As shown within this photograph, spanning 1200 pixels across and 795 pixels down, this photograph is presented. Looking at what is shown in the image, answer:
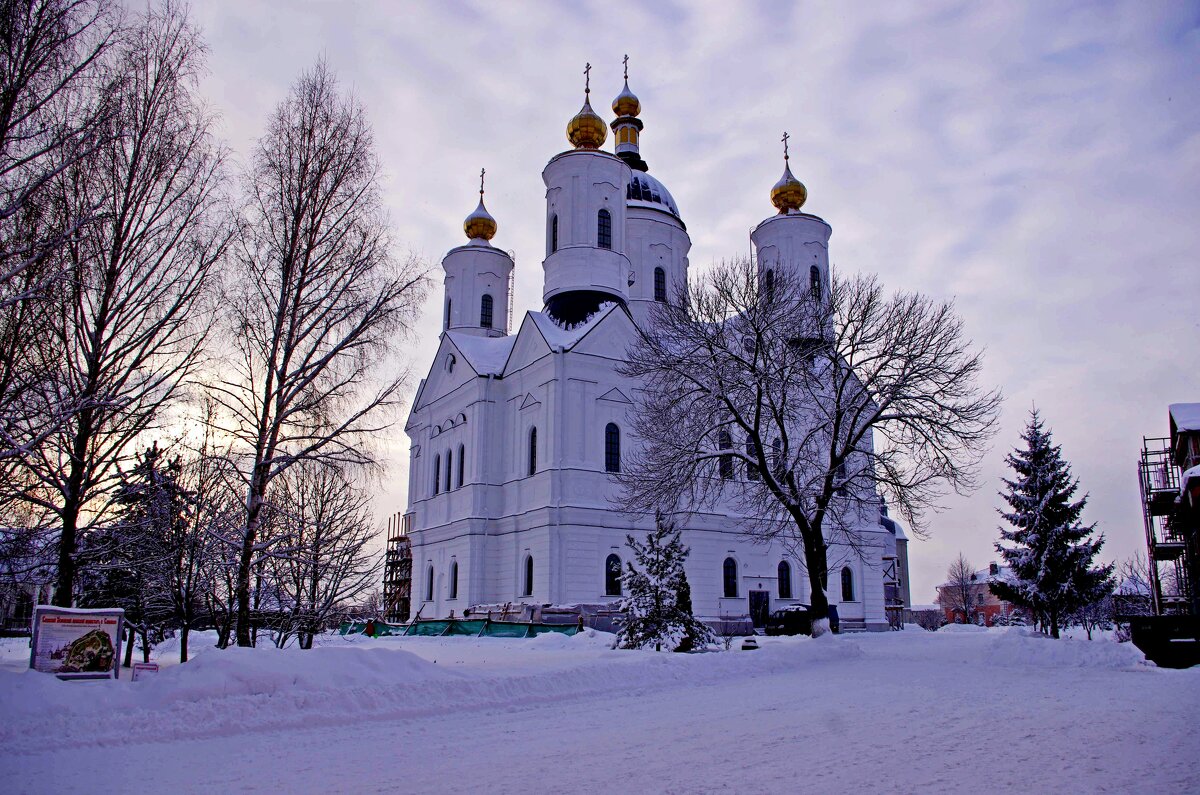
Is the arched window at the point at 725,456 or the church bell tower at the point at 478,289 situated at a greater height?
the church bell tower at the point at 478,289

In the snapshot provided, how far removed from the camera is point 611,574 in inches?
1151

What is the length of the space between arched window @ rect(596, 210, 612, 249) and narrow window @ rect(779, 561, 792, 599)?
45.8ft

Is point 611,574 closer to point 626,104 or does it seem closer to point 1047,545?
point 1047,545

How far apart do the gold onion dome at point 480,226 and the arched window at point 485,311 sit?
3.03 meters

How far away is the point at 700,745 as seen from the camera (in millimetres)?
7824

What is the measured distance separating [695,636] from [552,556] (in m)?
11.0

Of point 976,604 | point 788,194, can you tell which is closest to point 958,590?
point 976,604

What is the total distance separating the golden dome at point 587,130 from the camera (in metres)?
35.3

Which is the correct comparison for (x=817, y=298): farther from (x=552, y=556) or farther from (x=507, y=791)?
(x=507, y=791)

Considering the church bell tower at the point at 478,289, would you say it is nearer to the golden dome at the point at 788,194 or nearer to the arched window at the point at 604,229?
the arched window at the point at 604,229

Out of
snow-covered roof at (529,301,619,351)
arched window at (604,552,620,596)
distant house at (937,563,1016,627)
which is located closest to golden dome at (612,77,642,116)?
snow-covered roof at (529,301,619,351)

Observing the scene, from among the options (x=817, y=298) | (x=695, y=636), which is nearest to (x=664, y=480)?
(x=695, y=636)

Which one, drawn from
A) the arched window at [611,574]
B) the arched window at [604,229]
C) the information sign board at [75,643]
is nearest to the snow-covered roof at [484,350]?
the arched window at [604,229]

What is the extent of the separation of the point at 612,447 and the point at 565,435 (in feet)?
6.29
